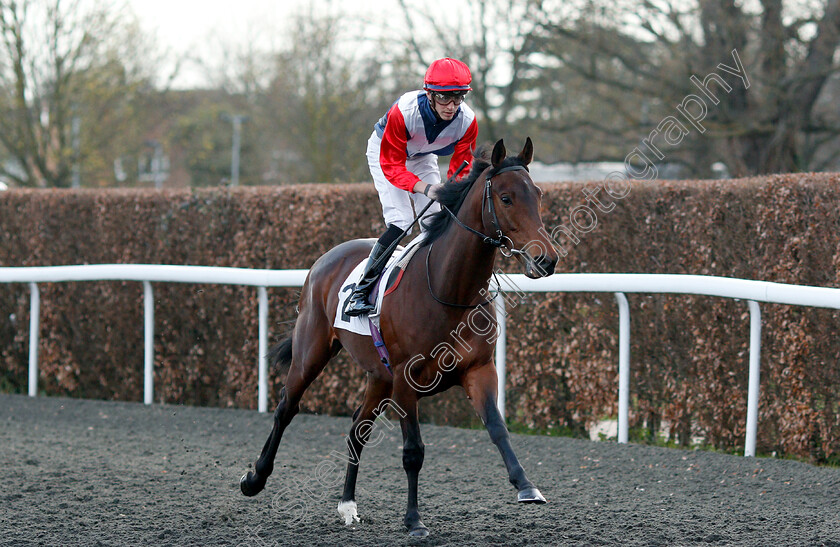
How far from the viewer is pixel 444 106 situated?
3.70 meters

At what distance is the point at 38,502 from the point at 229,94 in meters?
25.5

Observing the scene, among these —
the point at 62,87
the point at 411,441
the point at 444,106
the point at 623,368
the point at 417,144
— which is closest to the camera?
the point at 411,441

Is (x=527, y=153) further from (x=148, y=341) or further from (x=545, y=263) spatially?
(x=148, y=341)

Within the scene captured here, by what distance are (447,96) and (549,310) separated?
8.02ft

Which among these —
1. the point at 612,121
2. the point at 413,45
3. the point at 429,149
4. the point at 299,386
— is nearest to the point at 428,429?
the point at 299,386

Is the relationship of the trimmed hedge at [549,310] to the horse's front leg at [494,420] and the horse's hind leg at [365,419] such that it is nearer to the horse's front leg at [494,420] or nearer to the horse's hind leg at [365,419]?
the horse's hind leg at [365,419]

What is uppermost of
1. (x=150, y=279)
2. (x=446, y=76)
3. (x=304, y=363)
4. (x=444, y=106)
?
(x=446, y=76)

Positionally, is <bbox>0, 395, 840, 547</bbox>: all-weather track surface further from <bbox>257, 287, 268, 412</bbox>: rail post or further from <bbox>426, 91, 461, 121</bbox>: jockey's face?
<bbox>426, 91, 461, 121</bbox>: jockey's face

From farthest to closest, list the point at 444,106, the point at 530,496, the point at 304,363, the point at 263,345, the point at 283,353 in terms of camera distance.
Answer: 1. the point at 263,345
2. the point at 283,353
3. the point at 304,363
4. the point at 444,106
5. the point at 530,496

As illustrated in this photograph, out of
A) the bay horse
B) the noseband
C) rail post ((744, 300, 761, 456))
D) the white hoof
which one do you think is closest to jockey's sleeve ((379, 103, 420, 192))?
the bay horse

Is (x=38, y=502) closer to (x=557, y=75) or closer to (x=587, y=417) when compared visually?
(x=587, y=417)

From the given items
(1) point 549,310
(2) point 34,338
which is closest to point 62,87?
(2) point 34,338

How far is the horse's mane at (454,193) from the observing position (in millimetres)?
3512

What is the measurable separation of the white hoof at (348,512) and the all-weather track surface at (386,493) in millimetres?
35
